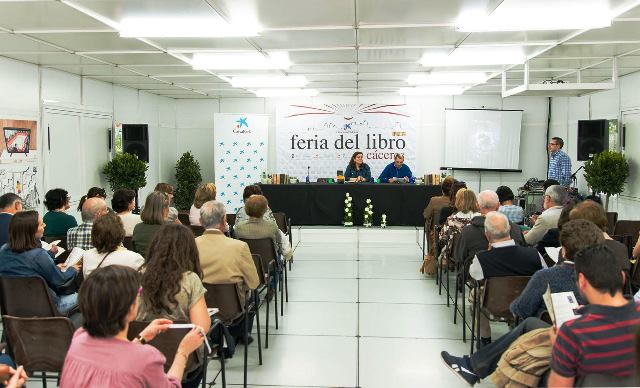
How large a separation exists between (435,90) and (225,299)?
9517 millimetres

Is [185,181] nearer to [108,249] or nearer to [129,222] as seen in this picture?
[129,222]

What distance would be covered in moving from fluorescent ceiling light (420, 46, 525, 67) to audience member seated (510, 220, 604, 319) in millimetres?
3959

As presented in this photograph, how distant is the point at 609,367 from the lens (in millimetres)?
2234

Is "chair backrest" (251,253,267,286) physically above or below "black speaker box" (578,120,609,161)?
below

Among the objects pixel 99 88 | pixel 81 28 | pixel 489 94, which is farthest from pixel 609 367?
pixel 489 94

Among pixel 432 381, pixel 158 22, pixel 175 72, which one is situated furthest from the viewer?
pixel 175 72

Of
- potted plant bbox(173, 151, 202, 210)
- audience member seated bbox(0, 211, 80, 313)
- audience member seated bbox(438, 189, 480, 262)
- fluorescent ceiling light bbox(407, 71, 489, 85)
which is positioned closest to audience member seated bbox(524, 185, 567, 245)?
audience member seated bbox(438, 189, 480, 262)

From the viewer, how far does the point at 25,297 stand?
3650mm

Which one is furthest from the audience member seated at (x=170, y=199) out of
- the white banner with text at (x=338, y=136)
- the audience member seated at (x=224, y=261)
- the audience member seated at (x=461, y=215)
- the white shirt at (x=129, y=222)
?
the white banner with text at (x=338, y=136)

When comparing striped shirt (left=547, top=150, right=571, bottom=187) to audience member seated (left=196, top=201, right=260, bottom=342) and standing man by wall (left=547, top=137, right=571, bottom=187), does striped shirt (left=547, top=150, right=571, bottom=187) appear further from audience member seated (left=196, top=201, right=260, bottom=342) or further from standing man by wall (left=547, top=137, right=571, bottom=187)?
audience member seated (left=196, top=201, right=260, bottom=342)

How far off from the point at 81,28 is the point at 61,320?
361 centimetres

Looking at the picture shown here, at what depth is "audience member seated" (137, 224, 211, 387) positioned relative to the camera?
2943mm

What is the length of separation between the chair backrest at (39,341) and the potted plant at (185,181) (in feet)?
35.4

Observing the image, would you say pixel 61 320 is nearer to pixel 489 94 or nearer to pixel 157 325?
pixel 157 325
